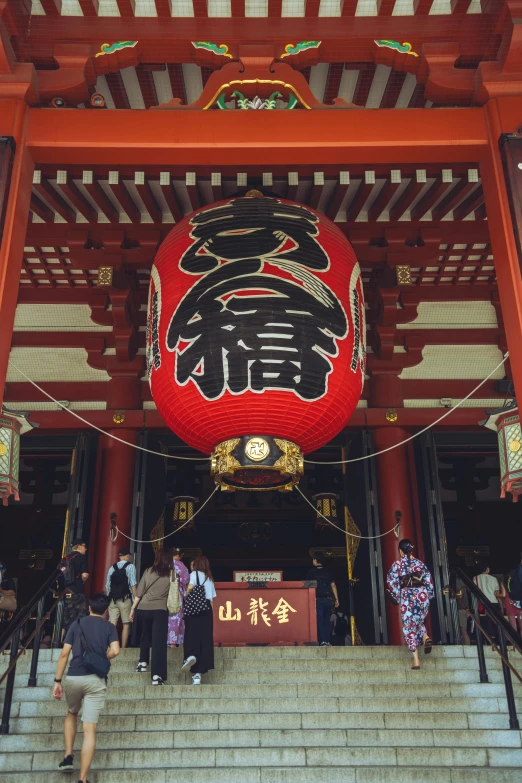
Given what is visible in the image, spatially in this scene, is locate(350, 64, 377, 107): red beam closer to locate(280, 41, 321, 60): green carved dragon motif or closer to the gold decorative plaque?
locate(280, 41, 321, 60): green carved dragon motif

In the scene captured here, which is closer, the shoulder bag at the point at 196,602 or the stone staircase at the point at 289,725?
the stone staircase at the point at 289,725

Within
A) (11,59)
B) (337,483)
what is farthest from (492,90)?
(337,483)

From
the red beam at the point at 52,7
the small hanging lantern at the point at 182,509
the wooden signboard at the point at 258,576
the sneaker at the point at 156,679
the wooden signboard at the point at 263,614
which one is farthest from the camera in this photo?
the small hanging lantern at the point at 182,509

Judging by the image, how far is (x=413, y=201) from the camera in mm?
7723

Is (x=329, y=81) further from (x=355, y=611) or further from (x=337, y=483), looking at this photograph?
(x=337, y=483)

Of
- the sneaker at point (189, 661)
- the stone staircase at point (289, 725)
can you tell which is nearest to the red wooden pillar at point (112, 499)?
the stone staircase at point (289, 725)

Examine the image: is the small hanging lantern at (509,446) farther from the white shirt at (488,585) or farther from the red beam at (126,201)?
the red beam at (126,201)

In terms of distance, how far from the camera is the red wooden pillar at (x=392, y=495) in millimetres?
9422

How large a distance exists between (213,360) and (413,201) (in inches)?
135

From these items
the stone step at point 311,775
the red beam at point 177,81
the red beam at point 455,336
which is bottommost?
the stone step at point 311,775

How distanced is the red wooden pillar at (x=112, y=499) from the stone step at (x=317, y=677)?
2805 mm

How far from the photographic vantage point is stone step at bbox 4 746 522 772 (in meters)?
5.00

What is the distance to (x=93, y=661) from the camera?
4.99 meters

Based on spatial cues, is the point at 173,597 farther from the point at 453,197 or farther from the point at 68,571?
the point at 453,197
